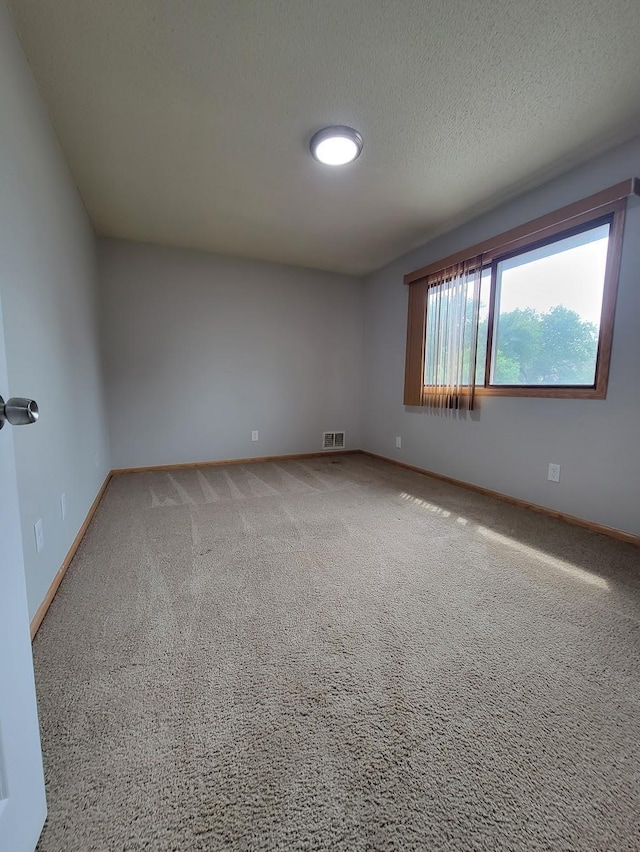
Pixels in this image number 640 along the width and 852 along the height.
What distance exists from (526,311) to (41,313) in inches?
119

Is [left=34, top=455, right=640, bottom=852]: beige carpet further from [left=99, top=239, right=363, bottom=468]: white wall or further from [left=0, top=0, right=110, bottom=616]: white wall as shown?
[left=99, top=239, right=363, bottom=468]: white wall

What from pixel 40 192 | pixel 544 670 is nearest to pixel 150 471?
pixel 40 192

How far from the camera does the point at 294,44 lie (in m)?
1.42

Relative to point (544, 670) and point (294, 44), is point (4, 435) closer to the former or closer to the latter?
point (544, 670)

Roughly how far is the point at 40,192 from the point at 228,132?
3.39 feet

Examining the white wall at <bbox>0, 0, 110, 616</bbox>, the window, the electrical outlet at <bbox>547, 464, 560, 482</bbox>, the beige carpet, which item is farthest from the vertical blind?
the white wall at <bbox>0, 0, 110, 616</bbox>

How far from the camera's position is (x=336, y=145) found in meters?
1.97

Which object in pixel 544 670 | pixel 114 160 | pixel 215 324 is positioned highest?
pixel 114 160

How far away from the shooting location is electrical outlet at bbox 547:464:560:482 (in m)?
2.33

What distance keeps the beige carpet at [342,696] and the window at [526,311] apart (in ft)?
3.96

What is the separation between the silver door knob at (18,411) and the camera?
54 centimetres

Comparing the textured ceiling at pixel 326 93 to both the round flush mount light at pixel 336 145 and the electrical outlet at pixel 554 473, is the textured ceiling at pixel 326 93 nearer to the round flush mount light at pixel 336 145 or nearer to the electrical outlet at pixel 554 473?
the round flush mount light at pixel 336 145

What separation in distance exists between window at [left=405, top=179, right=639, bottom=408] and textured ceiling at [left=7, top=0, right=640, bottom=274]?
405 millimetres

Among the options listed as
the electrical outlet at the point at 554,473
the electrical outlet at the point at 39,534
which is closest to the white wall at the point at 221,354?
the electrical outlet at the point at 39,534
